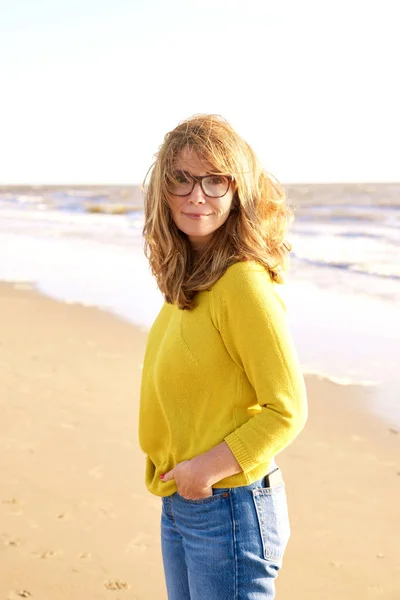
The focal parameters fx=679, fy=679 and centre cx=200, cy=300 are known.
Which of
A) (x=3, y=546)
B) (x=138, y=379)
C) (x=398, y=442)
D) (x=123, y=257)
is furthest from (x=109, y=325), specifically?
(x=123, y=257)

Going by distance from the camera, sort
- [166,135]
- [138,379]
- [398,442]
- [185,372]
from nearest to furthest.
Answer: [185,372] → [166,135] → [398,442] → [138,379]

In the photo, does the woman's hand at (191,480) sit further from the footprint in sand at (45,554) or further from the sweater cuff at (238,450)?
the footprint in sand at (45,554)

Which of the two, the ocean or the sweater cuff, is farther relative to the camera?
the ocean

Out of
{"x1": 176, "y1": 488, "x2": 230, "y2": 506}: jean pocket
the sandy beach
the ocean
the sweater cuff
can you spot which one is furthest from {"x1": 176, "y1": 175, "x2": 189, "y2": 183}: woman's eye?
the sandy beach

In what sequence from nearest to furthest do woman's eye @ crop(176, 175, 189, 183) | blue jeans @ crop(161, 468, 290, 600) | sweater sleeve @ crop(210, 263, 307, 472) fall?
sweater sleeve @ crop(210, 263, 307, 472)
blue jeans @ crop(161, 468, 290, 600)
woman's eye @ crop(176, 175, 189, 183)

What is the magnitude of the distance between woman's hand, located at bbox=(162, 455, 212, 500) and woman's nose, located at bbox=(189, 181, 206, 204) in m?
0.65

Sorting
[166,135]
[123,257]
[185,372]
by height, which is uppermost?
[166,135]

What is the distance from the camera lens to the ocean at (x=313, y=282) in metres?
7.12

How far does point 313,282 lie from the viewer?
38.8 ft

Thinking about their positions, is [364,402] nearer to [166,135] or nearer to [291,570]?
[291,570]

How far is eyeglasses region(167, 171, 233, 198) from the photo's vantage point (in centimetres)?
176

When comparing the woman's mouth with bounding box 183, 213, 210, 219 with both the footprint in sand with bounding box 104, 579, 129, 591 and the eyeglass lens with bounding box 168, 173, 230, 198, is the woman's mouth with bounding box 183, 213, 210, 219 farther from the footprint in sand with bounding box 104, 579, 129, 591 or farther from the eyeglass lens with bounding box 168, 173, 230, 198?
the footprint in sand with bounding box 104, 579, 129, 591

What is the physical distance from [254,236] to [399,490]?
335 centimetres

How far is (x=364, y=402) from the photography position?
19.4ft
